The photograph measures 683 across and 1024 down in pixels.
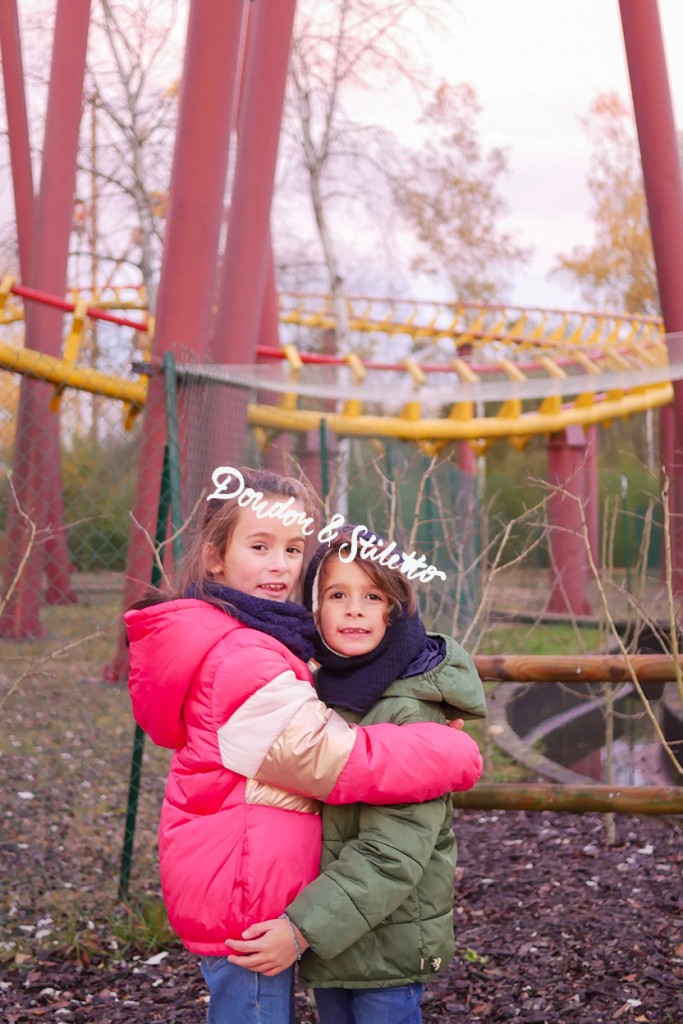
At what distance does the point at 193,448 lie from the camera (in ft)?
14.9

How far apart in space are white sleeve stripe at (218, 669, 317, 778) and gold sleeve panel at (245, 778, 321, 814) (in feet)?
0.11

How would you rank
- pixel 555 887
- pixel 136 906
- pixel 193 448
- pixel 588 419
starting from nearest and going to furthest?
pixel 136 906
pixel 555 887
pixel 193 448
pixel 588 419

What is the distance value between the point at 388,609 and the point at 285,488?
12.0 inches

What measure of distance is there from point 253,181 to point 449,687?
5.32 meters

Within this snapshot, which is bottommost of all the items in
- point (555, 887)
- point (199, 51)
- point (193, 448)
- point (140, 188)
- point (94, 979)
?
point (94, 979)

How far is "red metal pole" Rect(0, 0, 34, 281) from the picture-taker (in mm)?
9602

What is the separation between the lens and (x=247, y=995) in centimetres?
189

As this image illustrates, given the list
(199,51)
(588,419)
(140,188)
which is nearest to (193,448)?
(199,51)

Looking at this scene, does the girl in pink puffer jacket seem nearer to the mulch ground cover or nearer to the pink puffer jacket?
the pink puffer jacket

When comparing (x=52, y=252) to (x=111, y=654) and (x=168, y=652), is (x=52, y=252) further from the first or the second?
(x=168, y=652)

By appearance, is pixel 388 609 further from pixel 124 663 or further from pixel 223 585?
pixel 124 663

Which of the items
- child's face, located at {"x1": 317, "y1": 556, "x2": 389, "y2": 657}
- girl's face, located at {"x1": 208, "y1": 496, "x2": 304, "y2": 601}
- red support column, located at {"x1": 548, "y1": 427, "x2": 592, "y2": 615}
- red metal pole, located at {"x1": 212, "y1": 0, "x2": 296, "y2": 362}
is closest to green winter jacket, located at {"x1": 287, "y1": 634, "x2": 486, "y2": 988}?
child's face, located at {"x1": 317, "y1": 556, "x2": 389, "y2": 657}

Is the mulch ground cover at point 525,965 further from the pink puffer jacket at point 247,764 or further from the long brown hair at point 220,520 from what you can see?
the long brown hair at point 220,520

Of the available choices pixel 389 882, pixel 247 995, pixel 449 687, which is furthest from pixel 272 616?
pixel 247 995
